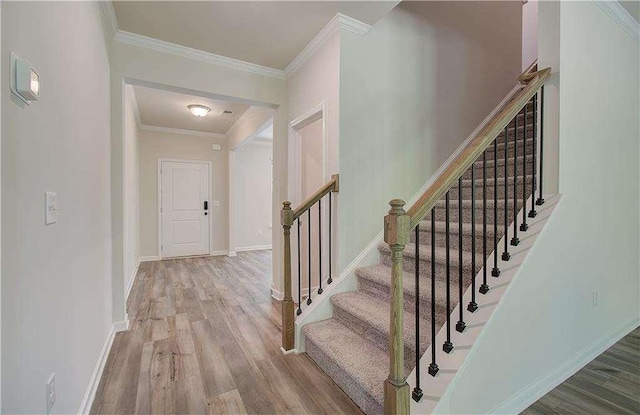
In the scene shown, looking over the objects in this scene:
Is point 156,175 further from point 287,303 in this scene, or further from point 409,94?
point 409,94

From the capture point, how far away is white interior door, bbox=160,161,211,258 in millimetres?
5953

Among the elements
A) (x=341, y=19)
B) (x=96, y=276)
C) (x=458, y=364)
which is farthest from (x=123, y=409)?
(x=341, y=19)

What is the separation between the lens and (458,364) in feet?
4.59

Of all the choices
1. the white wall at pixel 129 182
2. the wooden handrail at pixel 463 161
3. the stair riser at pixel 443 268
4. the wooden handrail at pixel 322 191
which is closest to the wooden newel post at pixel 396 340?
the wooden handrail at pixel 463 161

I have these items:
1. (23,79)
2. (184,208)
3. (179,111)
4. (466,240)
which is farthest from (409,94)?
(184,208)

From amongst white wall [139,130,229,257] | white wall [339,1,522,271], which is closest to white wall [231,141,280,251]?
white wall [139,130,229,257]

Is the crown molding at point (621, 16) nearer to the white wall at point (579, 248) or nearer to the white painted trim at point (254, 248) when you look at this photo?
the white wall at point (579, 248)

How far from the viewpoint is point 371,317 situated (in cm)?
202

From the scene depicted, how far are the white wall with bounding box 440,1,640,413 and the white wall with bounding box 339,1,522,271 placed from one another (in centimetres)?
118

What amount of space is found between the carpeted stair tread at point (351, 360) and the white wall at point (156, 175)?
466 centimetres

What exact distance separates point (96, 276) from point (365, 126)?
2292 millimetres

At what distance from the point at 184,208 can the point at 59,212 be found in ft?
16.6

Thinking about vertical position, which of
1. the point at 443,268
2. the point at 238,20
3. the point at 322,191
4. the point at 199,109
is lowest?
the point at 443,268

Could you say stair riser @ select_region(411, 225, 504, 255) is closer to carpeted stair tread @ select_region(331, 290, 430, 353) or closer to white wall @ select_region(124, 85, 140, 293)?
carpeted stair tread @ select_region(331, 290, 430, 353)
